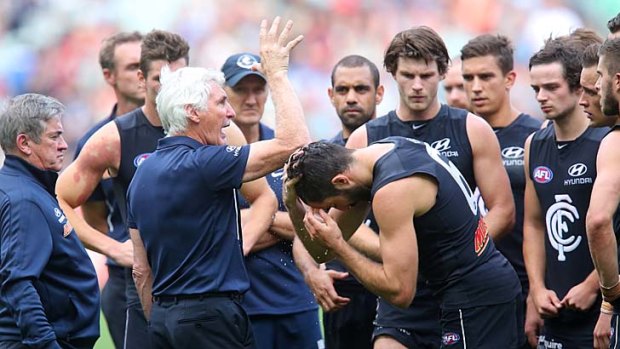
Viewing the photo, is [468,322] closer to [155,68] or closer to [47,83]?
[155,68]

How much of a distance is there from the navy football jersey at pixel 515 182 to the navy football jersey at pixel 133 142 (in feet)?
7.50

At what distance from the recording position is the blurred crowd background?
634 inches

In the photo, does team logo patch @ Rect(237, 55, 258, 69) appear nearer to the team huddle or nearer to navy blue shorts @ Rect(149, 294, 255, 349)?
the team huddle

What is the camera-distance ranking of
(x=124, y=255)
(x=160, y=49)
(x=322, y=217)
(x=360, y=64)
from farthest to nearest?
(x=360, y=64) → (x=160, y=49) → (x=124, y=255) → (x=322, y=217)

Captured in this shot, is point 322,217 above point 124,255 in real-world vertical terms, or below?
above

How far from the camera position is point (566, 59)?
6.93 metres

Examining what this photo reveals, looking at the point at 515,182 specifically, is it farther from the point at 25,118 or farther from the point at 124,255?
the point at 25,118

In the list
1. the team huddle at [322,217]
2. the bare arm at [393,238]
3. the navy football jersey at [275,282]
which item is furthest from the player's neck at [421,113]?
the bare arm at [393,238]

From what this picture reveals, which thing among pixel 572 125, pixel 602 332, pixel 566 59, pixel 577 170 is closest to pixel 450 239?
pixel 602 332

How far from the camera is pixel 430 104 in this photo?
7.04 meters

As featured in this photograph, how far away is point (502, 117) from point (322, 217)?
9.38 ft

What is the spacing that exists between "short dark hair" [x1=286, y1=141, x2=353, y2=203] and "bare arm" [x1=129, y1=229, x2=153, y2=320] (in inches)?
40.6

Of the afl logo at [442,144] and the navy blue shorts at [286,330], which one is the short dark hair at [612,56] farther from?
the navy blue shorts at [286,330]

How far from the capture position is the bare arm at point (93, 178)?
7.14 meters
